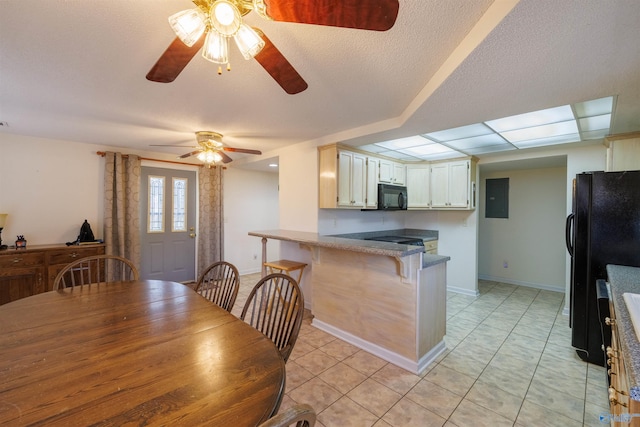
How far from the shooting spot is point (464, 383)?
6.81ft

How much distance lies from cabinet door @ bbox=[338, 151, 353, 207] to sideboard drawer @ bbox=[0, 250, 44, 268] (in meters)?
3.69

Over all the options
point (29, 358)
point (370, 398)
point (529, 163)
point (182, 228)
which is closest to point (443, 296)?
point (370, 398)

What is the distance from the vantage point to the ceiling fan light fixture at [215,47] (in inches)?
46.9

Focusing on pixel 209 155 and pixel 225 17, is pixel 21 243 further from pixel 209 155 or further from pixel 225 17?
pixel 225 17

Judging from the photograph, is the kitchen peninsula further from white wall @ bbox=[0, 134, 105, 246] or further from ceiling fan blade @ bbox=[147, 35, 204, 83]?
white wall @ bbox=[0, 134, 105, 246]

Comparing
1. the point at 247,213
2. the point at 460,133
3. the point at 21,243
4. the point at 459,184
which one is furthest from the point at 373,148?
the point at 21,243

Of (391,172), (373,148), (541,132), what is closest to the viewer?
(541,132)

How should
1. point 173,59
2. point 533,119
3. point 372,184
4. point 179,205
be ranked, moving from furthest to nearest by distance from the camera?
point 179,205 → point 372,184 → point 533,119 → point 173,59

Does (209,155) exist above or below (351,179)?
above

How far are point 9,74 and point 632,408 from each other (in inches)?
143

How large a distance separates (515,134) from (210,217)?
184 inches

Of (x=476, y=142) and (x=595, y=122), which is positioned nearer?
(x=595, y=122)

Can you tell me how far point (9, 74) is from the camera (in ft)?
6.14

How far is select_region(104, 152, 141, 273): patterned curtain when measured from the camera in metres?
3.87
